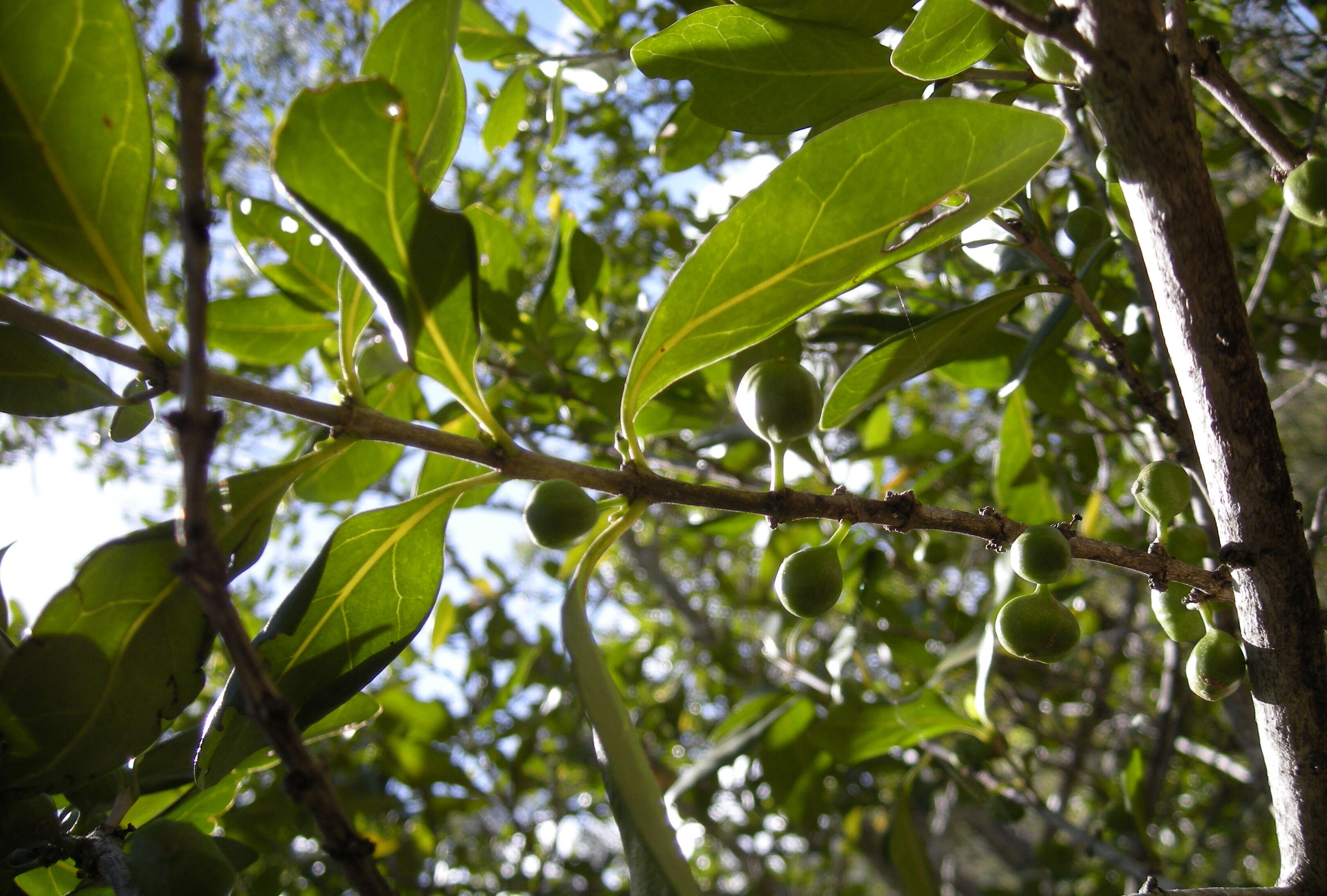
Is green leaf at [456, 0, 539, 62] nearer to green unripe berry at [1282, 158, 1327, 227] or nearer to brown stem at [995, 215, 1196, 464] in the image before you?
brown stem at [995, 215, 1196, 464]

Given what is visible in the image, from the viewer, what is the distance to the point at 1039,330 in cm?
166

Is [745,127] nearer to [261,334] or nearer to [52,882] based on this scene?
[261,334]

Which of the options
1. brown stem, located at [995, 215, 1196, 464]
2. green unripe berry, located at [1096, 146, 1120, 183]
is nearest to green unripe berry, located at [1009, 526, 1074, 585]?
brown stem, located at [995, 215, 1196, 464]

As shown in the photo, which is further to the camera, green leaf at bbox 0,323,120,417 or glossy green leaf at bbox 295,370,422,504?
glossy green leaf at bbox 295,370,422,504

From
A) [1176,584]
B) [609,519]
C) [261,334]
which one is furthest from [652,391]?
[261,334]

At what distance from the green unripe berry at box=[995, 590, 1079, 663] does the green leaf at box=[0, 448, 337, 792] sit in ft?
3.33

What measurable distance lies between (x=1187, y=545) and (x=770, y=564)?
1814mm

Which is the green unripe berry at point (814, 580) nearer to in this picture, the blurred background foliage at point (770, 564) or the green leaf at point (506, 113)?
the blurred background foliage at point (770, 564)

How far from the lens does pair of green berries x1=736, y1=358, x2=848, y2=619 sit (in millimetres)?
1222

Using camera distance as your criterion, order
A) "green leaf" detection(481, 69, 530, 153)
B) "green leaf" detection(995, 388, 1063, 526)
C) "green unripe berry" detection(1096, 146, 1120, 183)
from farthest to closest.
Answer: "green leaf" detection(481, 69, 530, 153)
"green leaf" detection(995, 388, 1063, 526)
"green unripe berry" detection(1096, 146, 1120, 183)

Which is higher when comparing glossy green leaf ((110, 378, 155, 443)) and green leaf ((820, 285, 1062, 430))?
glossy green leaf ((110, 378, 155, 443))

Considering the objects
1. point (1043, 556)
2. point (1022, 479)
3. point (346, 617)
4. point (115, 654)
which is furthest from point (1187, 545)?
point (115, 654)

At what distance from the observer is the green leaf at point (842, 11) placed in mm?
1349

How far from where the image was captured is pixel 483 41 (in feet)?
8.79
